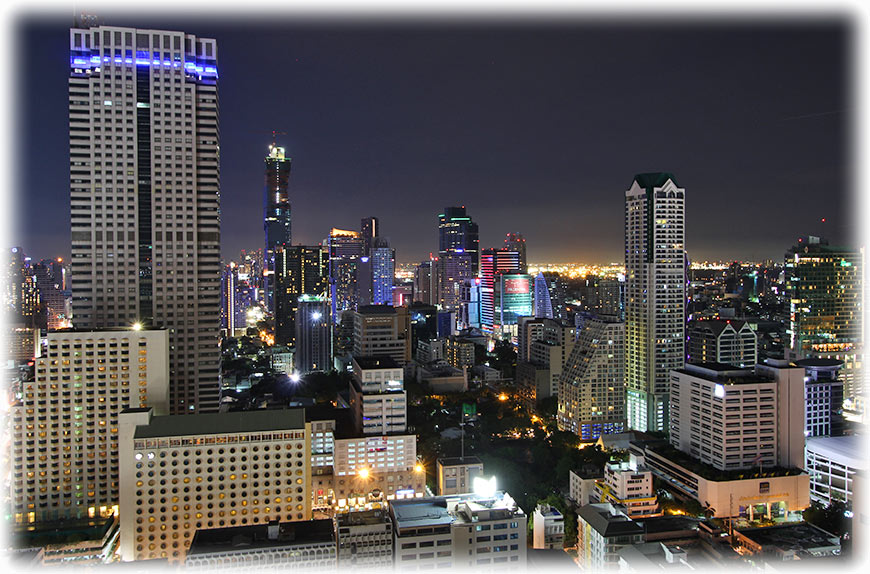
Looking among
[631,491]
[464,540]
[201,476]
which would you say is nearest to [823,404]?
[631,491]

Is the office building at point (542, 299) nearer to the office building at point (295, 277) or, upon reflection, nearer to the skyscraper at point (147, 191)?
the office building at point (295, 277)

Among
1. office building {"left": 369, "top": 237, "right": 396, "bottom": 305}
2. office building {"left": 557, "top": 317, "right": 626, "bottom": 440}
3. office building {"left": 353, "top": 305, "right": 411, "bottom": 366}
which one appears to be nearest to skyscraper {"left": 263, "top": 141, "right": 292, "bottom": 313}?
office building {"left": 369, "top": 237, "right": 396, "bottom": 305}

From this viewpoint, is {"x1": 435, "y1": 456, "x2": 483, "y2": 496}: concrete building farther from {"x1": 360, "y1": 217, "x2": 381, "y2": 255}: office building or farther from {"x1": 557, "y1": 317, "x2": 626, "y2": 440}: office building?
{"x1": 360, "y1": 217, "x2": 381, "y2": 255}: office building

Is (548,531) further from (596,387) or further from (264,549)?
(596,387)

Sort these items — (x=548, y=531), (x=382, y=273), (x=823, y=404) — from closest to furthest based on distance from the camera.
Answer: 1. (x=548, y=531)
2. (x=823, y=404)
3. (x=382, y=273)

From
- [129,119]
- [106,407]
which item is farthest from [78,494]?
[129,119]

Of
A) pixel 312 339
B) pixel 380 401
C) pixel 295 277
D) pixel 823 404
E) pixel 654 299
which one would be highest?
pixel 295 277

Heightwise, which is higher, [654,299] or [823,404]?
[654,299]
